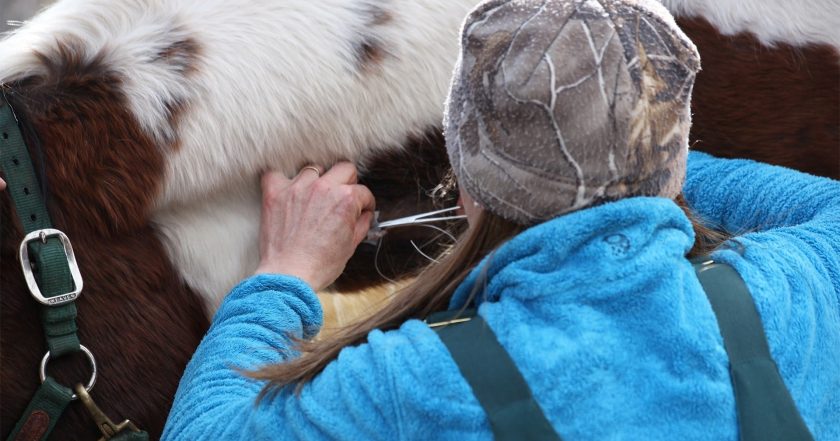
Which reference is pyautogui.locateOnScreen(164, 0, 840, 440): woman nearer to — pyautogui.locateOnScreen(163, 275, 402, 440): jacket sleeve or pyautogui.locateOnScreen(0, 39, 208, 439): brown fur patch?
pyautogui.locateOnScreen(163, 275, 402, 440): jacket sleeve

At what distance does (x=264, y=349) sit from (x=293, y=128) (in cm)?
40

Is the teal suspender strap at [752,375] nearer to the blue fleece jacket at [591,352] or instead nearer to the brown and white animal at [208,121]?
the blue fleece jacket at [591,352]

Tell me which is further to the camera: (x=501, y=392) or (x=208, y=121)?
(x=208, y=121)

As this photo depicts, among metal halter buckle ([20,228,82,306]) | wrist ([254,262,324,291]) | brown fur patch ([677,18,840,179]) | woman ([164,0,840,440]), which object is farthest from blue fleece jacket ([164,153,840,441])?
brown fur patch ([677,18,840,179])

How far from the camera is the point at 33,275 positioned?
3.83 feet

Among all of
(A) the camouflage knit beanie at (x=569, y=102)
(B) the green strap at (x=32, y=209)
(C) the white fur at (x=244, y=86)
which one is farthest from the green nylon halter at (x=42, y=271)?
(A) the camouflage knit beanie at (x=569, y=102)

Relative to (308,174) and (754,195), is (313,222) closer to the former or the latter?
(308,174)

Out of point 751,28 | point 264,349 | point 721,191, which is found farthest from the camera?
point 751,28

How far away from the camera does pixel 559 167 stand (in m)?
0.83

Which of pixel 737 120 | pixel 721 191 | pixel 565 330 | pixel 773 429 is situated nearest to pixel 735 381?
pixel 773 429

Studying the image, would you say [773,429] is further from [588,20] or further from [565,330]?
[588,20]

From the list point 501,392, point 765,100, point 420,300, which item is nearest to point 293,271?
point 420,300

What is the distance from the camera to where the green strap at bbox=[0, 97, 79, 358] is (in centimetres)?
116

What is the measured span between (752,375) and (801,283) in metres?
0.16
